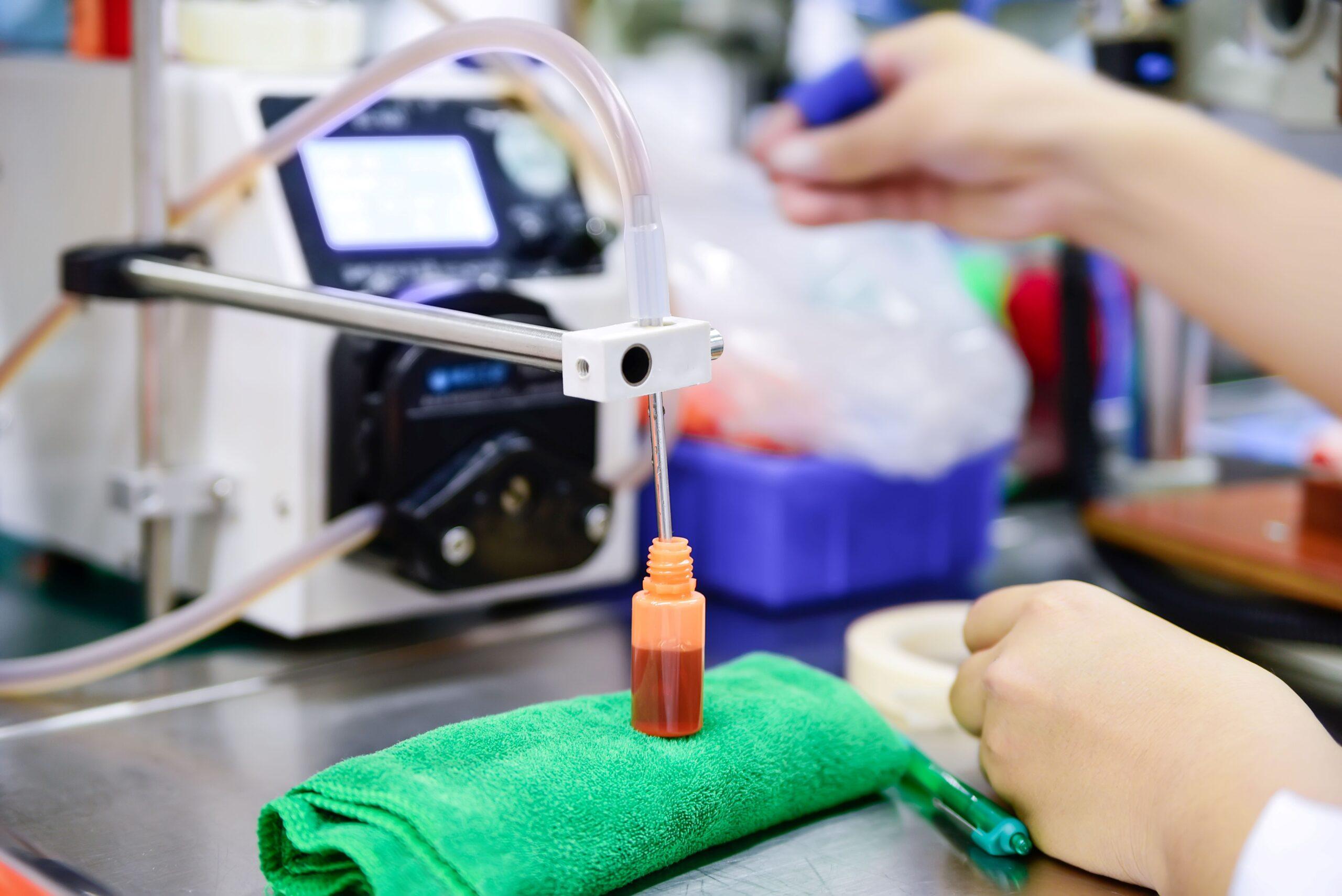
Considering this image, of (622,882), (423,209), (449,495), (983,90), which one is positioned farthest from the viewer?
(983,90)

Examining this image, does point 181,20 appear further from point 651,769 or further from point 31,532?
point 651,769

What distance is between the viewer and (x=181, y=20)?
3.18 feet

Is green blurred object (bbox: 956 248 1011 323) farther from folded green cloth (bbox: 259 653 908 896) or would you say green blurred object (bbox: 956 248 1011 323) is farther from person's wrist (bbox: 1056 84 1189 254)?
folded green cloth (bbox: 259 653 908 896)

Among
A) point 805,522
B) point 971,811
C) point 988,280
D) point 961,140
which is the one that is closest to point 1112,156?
point 961,140

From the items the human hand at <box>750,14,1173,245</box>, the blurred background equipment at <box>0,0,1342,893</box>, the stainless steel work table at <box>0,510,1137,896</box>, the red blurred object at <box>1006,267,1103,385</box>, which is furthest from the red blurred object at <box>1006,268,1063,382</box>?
the stainless steel work table at <box>0,510,1137,896</box>

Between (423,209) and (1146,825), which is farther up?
(423,209)

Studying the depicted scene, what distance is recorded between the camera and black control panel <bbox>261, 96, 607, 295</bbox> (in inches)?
35.8

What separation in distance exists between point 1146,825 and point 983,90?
0.66 meters

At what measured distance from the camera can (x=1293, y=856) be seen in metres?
0.50

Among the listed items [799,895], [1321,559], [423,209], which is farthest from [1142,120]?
[799,895]

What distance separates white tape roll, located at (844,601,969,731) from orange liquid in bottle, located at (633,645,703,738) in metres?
0.20

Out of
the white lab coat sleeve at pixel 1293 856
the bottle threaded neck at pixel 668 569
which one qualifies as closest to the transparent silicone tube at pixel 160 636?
the bottle threaded neck at pixel 668 569

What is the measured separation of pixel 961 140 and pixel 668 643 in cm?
64

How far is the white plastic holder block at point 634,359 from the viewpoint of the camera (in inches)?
21.0
